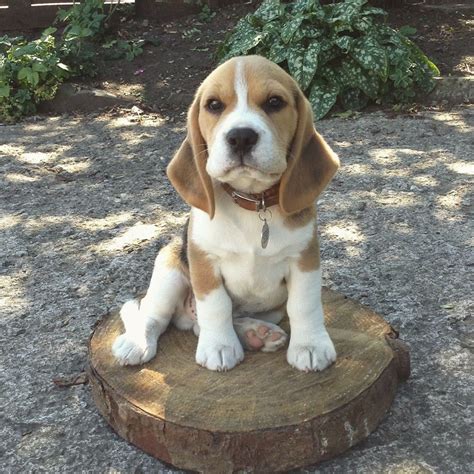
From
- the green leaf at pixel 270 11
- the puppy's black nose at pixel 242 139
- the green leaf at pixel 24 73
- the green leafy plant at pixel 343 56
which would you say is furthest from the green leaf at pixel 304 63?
the puppy's black nose at pixel 242 139

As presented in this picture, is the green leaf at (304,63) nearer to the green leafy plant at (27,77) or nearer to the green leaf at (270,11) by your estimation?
the green leaf at (270,11)

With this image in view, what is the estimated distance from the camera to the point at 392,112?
7879 millimetres

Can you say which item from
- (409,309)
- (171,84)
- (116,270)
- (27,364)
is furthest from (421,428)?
(171,84)

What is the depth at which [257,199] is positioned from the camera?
2.81 m

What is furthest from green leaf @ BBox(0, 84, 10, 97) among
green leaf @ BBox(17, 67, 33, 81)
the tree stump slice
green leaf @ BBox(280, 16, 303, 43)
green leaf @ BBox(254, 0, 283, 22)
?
the tree stump slice

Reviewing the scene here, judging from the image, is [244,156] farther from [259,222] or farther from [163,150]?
[163,150]

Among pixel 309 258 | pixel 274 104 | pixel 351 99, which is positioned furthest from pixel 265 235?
pixel 351 99

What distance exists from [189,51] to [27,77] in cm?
241

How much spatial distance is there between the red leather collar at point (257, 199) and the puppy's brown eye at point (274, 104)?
0.30 metres

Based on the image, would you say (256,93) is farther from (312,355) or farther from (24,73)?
(24,73)

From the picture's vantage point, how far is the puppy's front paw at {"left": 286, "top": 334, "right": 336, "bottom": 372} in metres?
2.95

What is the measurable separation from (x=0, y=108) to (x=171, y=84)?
2.11 meters

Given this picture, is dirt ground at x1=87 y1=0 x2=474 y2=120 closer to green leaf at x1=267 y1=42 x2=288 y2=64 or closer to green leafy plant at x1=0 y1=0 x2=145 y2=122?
green leafy plant at x1=0 y1=0 x2=145 y2=122

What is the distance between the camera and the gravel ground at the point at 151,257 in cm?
314
